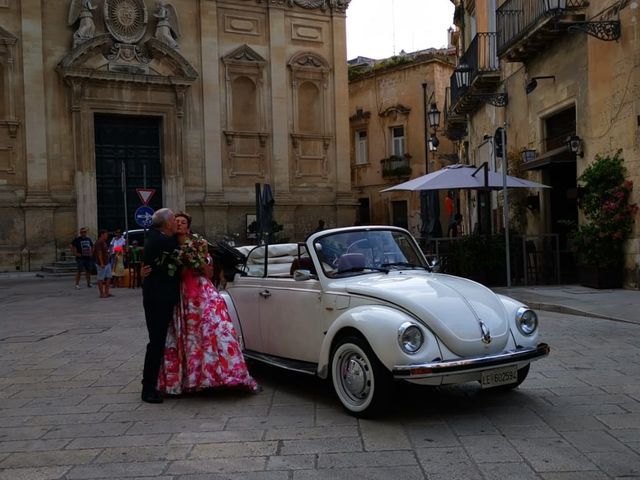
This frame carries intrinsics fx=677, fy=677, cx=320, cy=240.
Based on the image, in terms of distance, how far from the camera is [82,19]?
82.6ft

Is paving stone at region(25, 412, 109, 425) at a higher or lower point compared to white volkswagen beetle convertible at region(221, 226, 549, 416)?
lower

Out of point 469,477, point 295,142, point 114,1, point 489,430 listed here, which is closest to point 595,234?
point 489,430

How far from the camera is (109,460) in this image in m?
4.48

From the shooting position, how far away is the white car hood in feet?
16.5

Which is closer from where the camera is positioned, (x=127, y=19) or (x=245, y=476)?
(x=245, y=476)

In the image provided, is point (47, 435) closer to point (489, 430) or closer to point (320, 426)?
point (320, 426)

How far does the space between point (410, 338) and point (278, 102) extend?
25136 mm

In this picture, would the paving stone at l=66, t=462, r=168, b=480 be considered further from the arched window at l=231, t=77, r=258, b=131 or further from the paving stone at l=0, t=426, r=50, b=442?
the arched window at l=231, t=77, r=258, b=131

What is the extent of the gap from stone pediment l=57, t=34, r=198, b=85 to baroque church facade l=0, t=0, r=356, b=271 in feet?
0.15

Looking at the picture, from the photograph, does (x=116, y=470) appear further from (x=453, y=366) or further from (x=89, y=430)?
(x=453, y=366)

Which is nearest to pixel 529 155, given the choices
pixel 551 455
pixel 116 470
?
pixel 551 455

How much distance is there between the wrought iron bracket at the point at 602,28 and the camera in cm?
1299

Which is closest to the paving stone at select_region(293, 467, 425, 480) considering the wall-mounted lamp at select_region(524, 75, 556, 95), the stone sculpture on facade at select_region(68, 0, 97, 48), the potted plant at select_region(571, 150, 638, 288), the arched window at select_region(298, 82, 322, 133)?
the potted plant at select_region(571, 150, 638, 288)

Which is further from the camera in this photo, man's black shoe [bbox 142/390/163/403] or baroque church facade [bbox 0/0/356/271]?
baroque church facade [bbox 0/0/356/271]
